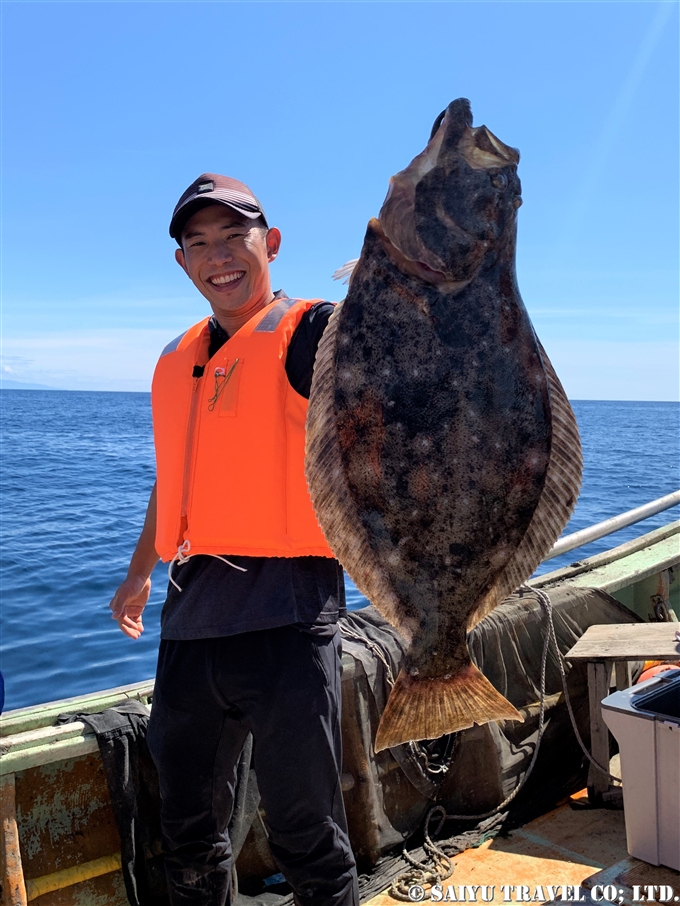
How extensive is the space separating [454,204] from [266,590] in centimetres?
126

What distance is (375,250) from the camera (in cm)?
189

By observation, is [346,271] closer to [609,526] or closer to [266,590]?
[266,590]

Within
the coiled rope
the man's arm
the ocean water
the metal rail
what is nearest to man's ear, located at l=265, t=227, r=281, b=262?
the man's arm

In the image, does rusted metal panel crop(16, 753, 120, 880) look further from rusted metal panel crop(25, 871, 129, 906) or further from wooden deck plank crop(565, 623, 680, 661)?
wooden deck plank crop(565, 623, 680, 661)

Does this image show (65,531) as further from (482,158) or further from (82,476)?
(482,158)

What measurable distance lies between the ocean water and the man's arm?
5.43 meters

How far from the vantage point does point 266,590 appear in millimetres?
2348

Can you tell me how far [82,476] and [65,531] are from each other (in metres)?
9.29

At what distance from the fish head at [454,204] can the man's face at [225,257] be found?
794mm

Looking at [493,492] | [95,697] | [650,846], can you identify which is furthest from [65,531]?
[493,492]

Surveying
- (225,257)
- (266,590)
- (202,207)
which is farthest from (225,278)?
(266,590)

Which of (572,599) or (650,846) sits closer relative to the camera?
(650,846)

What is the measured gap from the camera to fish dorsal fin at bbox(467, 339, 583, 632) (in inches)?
73.9

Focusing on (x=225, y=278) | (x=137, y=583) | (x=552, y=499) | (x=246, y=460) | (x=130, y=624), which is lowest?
(x=130, y=624)
